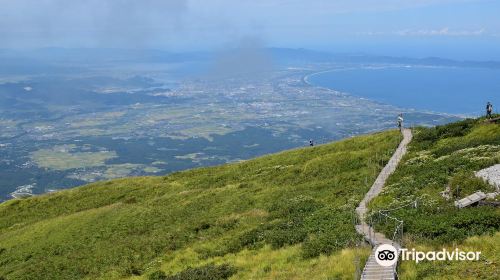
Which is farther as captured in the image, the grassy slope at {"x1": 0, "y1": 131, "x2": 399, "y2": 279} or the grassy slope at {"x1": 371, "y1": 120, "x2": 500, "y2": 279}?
the grassy slope at {"x1": 0, "y1": 131, "x2": 399, "y2": 279}

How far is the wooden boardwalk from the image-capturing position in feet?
64.8

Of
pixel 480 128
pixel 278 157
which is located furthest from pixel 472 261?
pixel 278 157

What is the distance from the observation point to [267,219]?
37438mm

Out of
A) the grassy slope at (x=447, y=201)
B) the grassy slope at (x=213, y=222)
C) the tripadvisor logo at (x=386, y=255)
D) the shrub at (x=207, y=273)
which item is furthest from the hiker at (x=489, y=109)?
the shrub at (x=207, y=273)

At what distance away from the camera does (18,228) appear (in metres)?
53.5

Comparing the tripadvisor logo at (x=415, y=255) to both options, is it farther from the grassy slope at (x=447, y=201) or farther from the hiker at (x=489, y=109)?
the hiker at (x=489, y=109)

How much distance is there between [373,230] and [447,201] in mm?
5642

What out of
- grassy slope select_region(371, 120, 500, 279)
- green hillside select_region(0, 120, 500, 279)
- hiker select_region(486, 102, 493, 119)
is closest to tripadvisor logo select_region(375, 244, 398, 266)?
grassy slope select_region(371, 120, 500, 279)

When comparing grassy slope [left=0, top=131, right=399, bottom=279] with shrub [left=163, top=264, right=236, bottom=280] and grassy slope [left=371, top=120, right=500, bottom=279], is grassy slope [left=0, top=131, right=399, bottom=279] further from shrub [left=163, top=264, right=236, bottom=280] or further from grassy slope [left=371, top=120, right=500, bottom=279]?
grassy slope [left=371, top=120, right=500, bottom=279]

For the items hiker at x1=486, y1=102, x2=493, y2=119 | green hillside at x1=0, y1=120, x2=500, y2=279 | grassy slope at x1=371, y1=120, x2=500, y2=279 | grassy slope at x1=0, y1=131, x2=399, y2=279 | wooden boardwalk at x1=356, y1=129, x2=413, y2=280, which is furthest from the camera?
hiker at x1=486, y1=102, x2=493, y2=119

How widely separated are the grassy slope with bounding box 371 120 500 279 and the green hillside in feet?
0.28

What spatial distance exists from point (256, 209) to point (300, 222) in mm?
7611

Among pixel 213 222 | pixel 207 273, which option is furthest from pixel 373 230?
pixel 213 222

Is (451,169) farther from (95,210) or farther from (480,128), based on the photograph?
(95,210)
